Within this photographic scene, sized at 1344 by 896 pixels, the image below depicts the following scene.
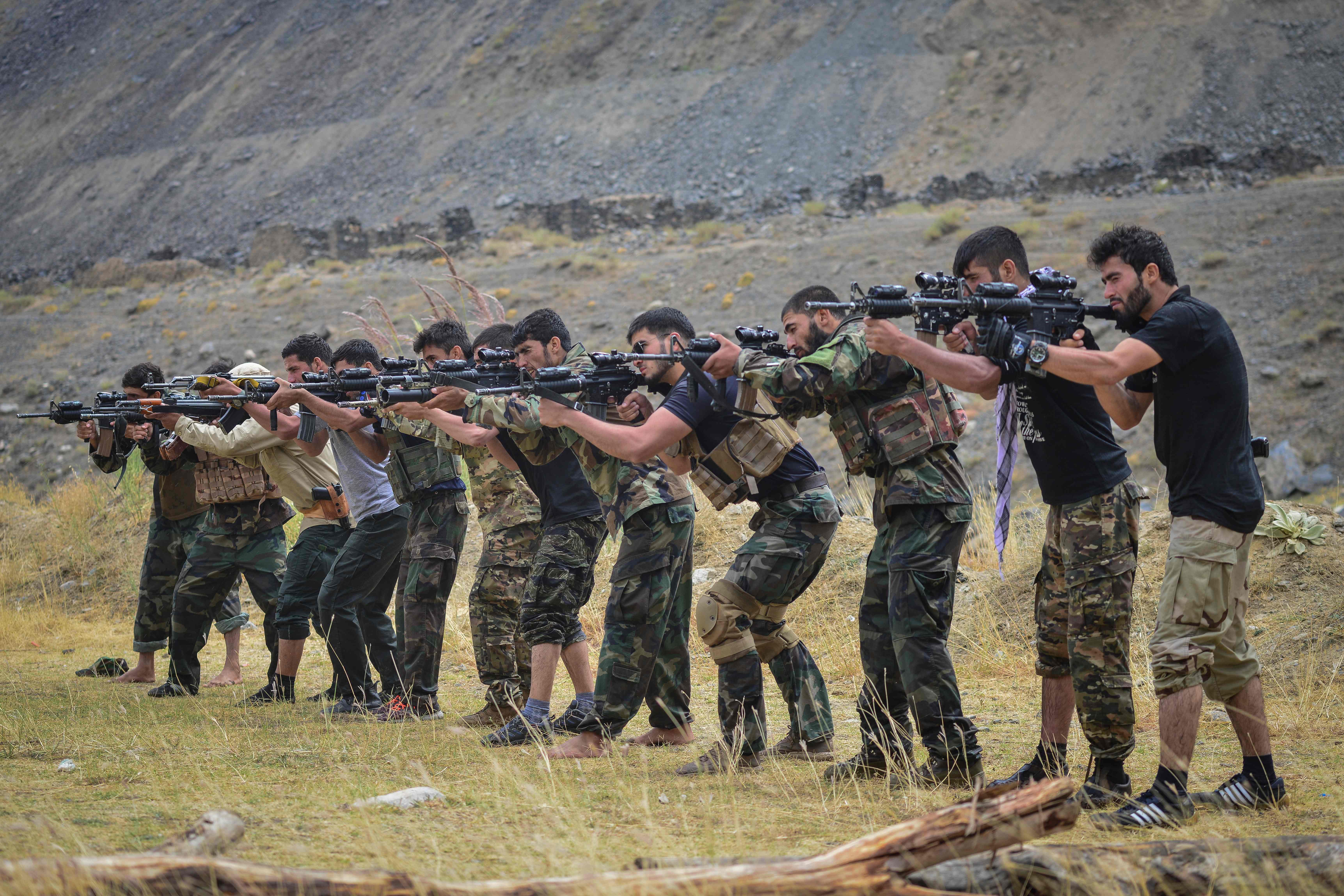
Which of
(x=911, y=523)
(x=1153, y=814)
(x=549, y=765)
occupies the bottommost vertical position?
(x=1153, y=814)

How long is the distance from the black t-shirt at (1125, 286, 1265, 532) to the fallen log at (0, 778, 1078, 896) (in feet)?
6.01

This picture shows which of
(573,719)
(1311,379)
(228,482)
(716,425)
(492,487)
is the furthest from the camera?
(1311,379)

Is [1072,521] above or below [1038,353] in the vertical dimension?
below

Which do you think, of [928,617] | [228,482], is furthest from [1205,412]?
[228,482]

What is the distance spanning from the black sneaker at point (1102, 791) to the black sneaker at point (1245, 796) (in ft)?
0.78

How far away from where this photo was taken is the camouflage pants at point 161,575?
8.48 m

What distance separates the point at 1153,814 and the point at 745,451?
216 centimetres

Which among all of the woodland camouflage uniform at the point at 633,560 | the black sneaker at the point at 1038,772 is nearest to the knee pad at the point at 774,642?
the woodland camouflage uniform at the point at 633,560

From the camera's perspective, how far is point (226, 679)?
8484mm

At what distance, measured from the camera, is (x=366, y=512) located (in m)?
7.07

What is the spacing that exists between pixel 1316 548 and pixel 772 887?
6.57 m

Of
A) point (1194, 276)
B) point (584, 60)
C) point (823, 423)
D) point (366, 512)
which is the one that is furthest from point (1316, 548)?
point (584, 60)

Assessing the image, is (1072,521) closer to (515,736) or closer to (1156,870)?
(1156,870)

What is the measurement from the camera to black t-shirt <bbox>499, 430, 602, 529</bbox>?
606 centimetres
